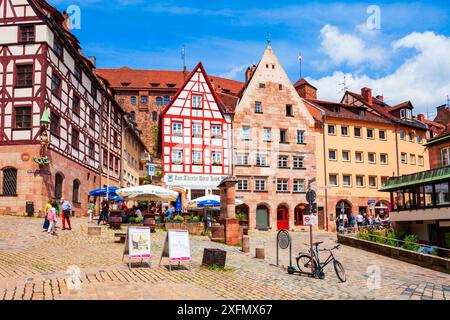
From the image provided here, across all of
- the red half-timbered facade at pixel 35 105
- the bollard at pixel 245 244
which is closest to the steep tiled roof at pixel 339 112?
the red half-timbered facade at pixel 35 105

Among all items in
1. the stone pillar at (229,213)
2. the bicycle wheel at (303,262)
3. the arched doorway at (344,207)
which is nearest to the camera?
the bicycle wheel at (303,262)

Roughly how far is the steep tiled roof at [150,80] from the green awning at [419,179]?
165ft

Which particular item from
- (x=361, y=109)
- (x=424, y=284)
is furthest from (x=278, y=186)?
(x=424, y=284)

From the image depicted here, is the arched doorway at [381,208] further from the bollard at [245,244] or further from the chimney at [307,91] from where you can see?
the bollard at [245,244]

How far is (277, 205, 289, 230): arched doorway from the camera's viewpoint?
43862 millimetres

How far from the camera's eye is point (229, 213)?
22047 millimetres

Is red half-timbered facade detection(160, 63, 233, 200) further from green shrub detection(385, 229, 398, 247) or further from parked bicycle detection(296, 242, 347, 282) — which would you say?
parked bicycle detection(296, 242, 347, 282)

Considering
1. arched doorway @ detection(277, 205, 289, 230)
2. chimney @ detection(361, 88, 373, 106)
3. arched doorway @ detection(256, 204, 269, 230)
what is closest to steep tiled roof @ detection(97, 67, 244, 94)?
chimney @ detection(361, 88, 373, 106)

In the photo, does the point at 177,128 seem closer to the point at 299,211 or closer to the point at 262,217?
the point at 262,217

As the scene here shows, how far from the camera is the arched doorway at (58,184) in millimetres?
31678

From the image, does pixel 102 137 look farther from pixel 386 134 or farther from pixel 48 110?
pixel 386 134

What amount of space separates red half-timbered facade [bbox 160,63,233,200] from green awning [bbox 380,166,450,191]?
1495cm

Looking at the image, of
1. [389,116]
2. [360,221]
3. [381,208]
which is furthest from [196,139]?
[389,116]

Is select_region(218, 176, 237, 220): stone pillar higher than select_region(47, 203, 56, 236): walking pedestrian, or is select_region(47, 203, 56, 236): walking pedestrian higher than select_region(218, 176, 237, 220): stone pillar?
select_region(218, 176, 237, 220): stone pillar
